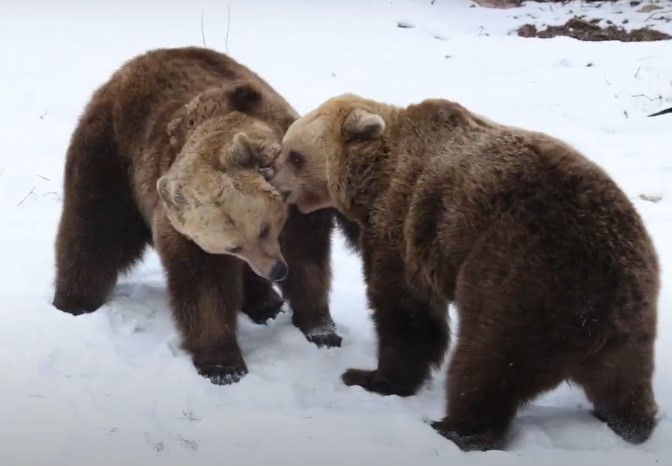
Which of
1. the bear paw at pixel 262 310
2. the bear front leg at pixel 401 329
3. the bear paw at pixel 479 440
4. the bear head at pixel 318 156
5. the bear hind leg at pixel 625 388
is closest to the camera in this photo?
the bear hind leg at pixel 625 388

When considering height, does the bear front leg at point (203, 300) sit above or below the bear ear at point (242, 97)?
below

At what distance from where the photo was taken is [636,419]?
14.9ft

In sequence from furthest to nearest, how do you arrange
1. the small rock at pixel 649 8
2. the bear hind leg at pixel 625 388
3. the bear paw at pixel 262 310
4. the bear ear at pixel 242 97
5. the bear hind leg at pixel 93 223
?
the small rock at pixel 649 8, the bear paw at pixel 262 310, the bear hind leg at pixel 93 223, the bear ear at pixel 242 97, the bear hind leg at pixel 625 388

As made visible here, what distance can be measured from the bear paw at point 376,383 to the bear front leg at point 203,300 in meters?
0.67

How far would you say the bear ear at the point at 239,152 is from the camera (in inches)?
202

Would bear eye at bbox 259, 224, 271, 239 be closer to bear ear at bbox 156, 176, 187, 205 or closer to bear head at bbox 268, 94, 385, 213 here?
bear head at bbox 268, 94, 385, 213

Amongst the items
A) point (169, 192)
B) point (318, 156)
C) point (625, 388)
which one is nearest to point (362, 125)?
point (318, 156)

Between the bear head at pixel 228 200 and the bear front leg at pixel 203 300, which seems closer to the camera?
the bear head at pixel 228 200

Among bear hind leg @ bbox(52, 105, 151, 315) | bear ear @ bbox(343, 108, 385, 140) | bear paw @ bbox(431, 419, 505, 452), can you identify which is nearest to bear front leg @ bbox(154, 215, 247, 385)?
bear hind leg @ bbox(52, 105, 151, 315)

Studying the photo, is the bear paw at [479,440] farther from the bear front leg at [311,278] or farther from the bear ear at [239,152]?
the bear ear at [239,152]

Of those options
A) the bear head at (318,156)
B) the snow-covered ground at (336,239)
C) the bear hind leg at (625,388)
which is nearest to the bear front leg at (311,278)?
the snow-covered ground at (336,239)

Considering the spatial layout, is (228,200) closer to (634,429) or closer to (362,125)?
(362,125)

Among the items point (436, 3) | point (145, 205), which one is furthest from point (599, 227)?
point (436, 3)

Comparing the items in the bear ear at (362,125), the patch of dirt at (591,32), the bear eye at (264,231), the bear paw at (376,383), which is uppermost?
the bear ear at (362,125)
